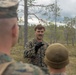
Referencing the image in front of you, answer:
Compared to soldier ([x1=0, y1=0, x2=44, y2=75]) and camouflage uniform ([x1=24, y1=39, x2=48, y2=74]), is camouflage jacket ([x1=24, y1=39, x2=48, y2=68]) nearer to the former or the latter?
camouflage uniform ([x1=24, y1=39, x2=48, y2=74])

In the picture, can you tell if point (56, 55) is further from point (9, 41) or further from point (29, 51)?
point (29, 51)

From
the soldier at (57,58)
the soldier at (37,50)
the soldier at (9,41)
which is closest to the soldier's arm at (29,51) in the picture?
the soldier at (37,50)

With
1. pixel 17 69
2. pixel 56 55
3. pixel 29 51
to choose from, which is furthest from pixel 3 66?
pixel 29 51

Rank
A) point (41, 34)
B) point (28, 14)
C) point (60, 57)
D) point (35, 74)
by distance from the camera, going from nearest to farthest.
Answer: point (35, 74) → point (60, 57) → point (41, 34) → point (28, 14)

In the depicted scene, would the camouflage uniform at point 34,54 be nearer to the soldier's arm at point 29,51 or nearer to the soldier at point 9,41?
the soldier's arm at point 29,51

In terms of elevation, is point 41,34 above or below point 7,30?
below

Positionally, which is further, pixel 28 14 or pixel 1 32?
pixel 28 14

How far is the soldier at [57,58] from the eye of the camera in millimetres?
2141

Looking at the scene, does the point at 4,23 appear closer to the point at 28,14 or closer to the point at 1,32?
the point at 1,32

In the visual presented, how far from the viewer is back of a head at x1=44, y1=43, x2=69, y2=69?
2145 millimetres

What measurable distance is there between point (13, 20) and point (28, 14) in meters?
16.1

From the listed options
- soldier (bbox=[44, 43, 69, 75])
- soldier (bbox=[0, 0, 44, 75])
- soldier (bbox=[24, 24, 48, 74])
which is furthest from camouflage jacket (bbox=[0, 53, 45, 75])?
soldier (bbox=[24, 24, 48, 74])

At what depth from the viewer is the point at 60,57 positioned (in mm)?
2182

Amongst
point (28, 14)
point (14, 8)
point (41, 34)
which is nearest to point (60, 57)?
point (14, 8)
